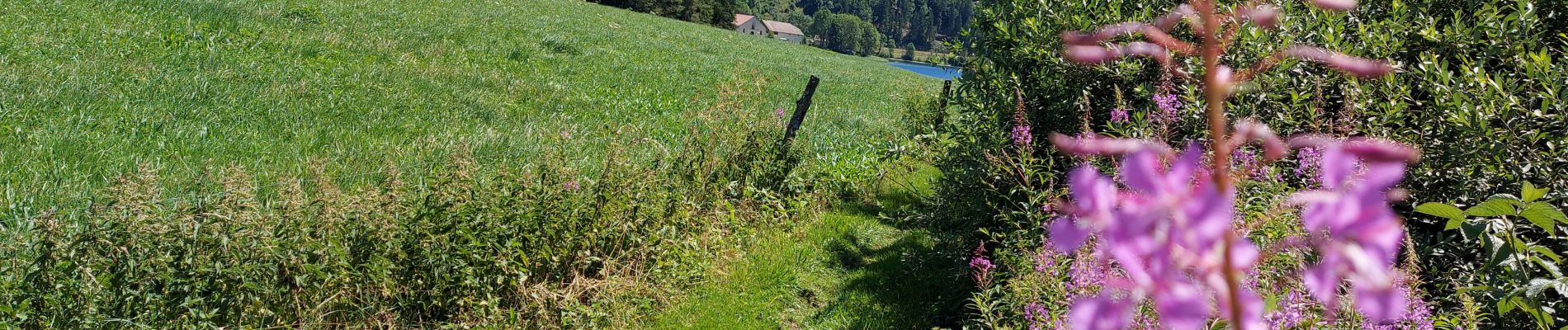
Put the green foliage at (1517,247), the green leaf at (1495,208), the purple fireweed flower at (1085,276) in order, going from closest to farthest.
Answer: the green leaf at (1495,208)
the green foliage at (1517,247)
the purple fireweed flower at (1085,276)

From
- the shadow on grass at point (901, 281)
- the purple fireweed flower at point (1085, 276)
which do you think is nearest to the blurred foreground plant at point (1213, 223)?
the purple fireweed flower at point (1085, 276)

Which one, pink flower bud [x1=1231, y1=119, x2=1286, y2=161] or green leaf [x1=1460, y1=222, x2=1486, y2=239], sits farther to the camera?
green leaf [x1=1460, y1=222, x2=1486, y2=239]

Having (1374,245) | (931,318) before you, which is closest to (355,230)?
(931,318)

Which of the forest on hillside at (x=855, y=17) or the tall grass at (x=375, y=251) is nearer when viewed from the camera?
the tall grass at (x=375, y=251)

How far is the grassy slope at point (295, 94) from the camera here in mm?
5934

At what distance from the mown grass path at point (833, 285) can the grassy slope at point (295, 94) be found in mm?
1561

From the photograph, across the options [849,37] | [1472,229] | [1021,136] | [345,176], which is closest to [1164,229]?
[1472,229]

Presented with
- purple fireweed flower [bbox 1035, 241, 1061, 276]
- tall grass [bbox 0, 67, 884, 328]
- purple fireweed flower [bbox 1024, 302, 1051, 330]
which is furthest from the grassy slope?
purple fireweed flower [bbox 1024, 302, 1051, 330]

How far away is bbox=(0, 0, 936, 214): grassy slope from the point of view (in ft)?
19.5

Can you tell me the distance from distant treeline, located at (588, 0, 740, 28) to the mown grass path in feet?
146

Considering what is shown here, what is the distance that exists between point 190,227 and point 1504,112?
17.3 feet

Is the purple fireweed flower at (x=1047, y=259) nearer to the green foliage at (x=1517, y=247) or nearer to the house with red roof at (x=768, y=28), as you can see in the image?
the green foliage at (x=1517, y=247)

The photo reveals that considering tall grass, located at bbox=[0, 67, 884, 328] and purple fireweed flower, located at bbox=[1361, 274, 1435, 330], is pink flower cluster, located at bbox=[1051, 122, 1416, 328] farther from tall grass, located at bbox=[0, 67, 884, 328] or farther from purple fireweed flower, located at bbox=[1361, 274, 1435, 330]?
tall grass, located at bbox=[0, 67, 884, 328]

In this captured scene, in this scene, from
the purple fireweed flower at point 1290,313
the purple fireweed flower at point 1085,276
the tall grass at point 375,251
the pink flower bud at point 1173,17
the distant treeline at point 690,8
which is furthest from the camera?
the distant treeline at point 690,8
